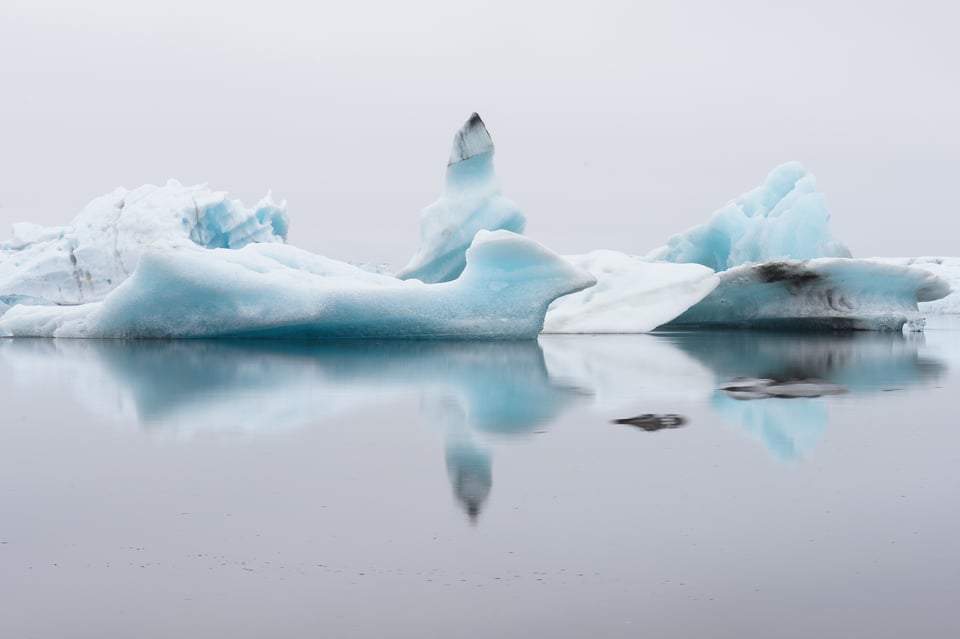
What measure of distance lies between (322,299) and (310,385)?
12.8 feet

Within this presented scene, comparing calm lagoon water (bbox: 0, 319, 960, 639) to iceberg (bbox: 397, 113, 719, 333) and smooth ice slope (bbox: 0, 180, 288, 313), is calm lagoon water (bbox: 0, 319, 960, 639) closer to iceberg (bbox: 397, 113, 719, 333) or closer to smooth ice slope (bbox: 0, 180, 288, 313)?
iceberg (bbox: 397, 113, 719, 333)

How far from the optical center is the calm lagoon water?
1.77 meters

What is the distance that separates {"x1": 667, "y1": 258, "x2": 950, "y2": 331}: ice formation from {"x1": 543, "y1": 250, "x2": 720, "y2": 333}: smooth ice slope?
4.02ft

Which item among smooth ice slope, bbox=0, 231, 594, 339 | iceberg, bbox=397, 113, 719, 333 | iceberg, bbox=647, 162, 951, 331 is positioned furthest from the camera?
iceberg, bbox=647, 162, 951, 331

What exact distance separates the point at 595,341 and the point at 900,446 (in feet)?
23.4

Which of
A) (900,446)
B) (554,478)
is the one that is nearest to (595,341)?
(900,446)

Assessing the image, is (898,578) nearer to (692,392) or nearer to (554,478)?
(554,478)

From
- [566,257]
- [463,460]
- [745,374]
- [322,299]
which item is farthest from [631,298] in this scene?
[463,460]

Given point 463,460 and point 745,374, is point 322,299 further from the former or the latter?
point 463,460

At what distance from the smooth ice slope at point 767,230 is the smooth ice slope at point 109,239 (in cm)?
880

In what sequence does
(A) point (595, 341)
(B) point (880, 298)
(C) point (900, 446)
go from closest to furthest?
(C) point (900, 446)
(A) point (595, 341)
(B) point (880, 298)

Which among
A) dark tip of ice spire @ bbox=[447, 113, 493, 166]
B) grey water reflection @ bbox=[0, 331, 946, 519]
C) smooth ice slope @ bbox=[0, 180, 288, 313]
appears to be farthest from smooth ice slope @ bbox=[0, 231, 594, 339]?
Result: smooth ice slope @ bbox=[0, 180, 288, 313]

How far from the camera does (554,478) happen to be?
2.92 m

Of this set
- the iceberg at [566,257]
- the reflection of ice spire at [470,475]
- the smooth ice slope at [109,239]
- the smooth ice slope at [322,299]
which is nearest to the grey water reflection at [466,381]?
the reflection of ice spire at [470,475]
